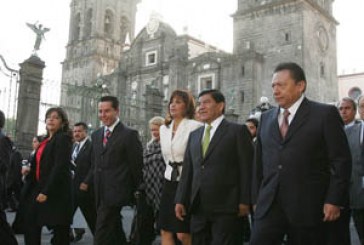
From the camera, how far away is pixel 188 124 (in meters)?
4.61

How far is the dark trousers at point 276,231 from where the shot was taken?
3158mm

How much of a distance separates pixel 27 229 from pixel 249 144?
2541mm

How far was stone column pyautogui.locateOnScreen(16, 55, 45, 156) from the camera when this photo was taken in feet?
43.4

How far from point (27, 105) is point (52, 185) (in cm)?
916

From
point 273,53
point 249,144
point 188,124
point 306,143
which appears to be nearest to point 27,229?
point 188,124

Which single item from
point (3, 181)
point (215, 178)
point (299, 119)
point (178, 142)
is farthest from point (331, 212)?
point (3, 181)

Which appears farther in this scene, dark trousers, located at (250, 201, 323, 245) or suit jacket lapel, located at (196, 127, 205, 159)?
suit jacket lapel, located at (196, 127, 205, 159)

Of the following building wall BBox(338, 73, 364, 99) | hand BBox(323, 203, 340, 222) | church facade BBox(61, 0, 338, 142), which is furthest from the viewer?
building wall BBox(338, 73, 364, 99)

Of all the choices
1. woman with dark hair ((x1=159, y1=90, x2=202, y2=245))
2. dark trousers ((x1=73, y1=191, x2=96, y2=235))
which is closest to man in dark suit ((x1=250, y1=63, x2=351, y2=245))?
woman with dark hair ((x1=159, y1=90, x2=202, y2=245))

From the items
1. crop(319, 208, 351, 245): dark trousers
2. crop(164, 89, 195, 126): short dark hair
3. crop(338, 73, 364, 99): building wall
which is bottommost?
crop(319, 208, 351, 245): dark trousers

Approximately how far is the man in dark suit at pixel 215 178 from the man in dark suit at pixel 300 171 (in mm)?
463

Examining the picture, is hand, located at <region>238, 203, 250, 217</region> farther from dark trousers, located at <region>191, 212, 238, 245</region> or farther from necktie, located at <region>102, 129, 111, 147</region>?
necktie, located at <region>102, 129, 111, 147</region>

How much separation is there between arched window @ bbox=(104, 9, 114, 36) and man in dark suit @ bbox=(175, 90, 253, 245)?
46644 millimetres

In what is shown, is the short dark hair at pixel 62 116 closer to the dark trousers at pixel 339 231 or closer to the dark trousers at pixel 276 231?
the dark trousers at pixel 276 231
